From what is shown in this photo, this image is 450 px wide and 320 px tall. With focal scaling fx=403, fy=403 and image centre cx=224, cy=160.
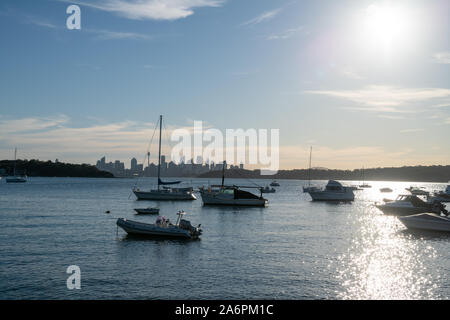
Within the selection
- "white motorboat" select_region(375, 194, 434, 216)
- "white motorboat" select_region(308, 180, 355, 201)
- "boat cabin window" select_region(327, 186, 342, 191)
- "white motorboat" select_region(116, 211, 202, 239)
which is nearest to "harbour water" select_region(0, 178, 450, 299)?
"white motorboat" select_region(116, 211, 202, 239)

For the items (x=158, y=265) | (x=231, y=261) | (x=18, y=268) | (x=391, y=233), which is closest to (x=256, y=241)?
(x=231, y=261)

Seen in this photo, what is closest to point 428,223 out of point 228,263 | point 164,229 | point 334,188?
point 228,263

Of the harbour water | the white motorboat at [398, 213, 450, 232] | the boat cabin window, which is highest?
the boat cabin window

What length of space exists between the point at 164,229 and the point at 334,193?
7621 cm

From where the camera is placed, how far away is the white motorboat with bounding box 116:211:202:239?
42.1 metres

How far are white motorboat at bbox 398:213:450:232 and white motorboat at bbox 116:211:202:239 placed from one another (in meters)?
28.3

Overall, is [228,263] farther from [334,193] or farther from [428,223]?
[334,193]

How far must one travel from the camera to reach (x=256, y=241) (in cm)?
4309

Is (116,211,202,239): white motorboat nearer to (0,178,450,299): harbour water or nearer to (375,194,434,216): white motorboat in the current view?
(0,178,450,299): harbour water

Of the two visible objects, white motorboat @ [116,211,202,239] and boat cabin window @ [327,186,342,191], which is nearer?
white motorboat @ [116,211,202,239]

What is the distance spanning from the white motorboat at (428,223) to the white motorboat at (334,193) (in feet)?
186
